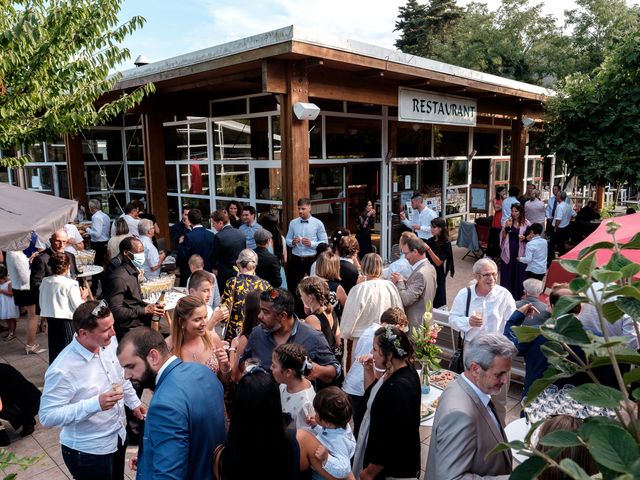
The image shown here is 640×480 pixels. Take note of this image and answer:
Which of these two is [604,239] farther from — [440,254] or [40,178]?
[40,178]

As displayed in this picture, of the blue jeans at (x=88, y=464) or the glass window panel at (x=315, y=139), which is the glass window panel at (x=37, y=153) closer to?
the glass window panel at (x=315, y=139)

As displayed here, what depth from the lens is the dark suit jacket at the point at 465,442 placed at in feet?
7.36

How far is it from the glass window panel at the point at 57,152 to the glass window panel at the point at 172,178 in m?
4.23

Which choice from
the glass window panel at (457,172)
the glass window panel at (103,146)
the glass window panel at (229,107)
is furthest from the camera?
the glass window panel at (103,146)

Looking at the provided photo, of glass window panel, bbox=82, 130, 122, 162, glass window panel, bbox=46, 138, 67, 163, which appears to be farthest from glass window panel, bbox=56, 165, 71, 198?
glass window panel, bbox=82, 130, 122, 162

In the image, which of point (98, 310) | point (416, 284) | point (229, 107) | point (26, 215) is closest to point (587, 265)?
point (98, 310)

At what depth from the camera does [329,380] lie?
133 inches

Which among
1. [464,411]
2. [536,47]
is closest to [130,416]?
[464,411]

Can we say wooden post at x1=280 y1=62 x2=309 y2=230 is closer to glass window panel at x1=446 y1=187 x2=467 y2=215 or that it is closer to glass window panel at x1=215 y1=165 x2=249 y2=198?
glass window panel at x1=215 y1=165 x2=249 y2=198

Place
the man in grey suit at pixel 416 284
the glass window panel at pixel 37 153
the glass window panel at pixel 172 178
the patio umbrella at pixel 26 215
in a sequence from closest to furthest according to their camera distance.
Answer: the patio umbrella at pixel 26 215 < the man in grey suit at pixel 416 284 < the glass window panel at pixel 172 178 < the glass window panel at pixel 37 153

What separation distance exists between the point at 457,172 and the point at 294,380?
461 inches

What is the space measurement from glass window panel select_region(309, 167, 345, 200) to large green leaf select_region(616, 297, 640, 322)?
859 centimetres

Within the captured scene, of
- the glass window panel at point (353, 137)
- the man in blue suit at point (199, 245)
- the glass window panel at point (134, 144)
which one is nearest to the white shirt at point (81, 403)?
the man in blue suit at point (199, 245)

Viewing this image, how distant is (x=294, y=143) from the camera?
7.12m
